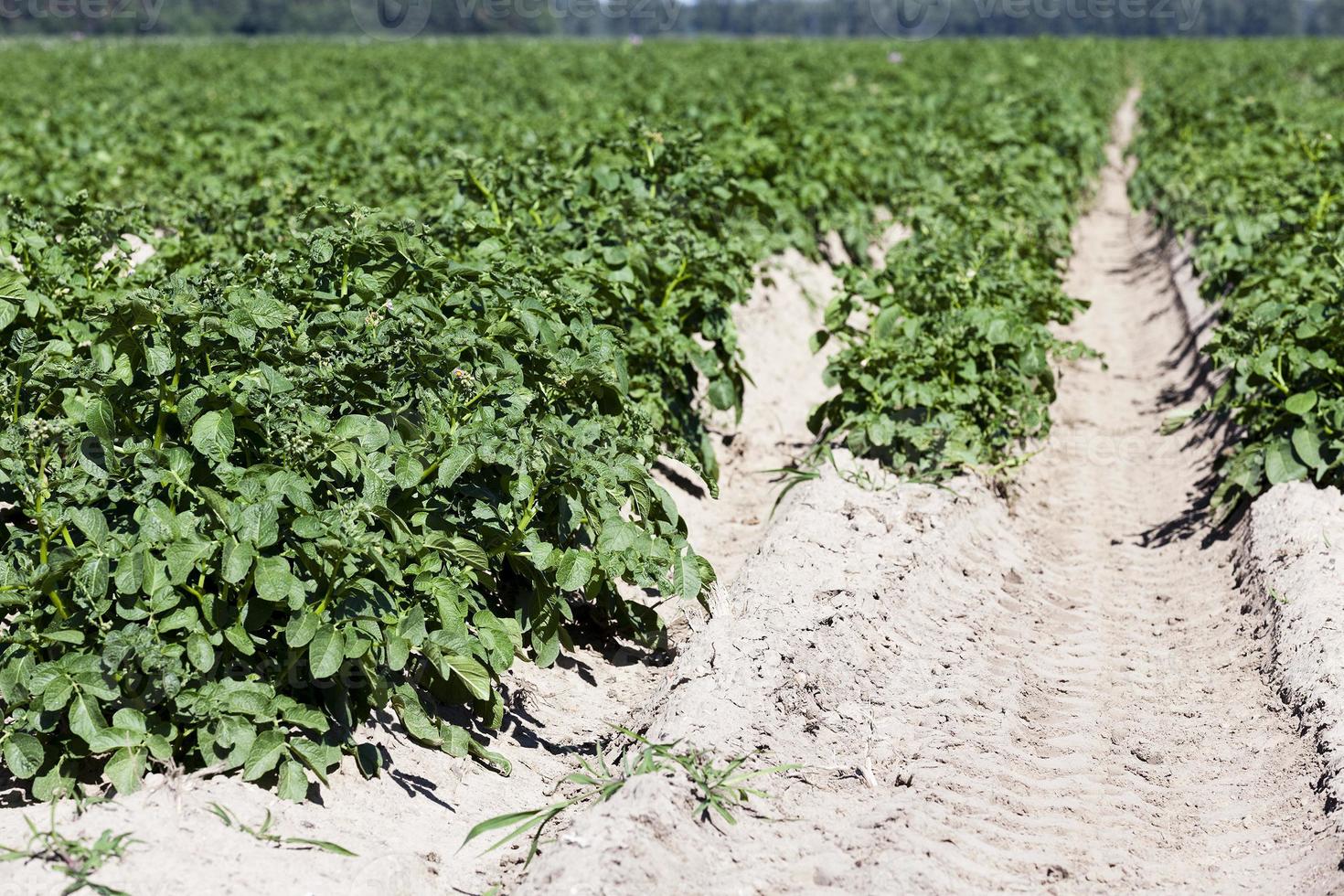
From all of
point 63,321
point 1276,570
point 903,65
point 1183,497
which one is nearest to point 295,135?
point 63,321

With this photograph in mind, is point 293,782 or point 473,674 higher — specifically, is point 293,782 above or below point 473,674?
below

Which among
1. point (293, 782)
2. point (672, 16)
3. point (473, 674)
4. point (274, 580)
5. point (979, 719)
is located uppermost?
point (274, 580)

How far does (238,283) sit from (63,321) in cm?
78

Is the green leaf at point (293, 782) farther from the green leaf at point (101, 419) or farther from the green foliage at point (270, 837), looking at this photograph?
the green leaf at point (101, 419)

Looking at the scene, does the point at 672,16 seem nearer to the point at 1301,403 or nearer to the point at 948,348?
the point at 948,348

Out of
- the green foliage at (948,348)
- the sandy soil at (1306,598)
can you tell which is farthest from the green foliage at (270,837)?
the green foliage at (948,348)

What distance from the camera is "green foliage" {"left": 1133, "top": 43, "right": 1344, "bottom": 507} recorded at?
555cm

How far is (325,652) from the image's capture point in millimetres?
3125

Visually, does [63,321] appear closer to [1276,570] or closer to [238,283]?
[238,283]

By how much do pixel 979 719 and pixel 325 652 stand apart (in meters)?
2.02

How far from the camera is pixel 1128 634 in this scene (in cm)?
492

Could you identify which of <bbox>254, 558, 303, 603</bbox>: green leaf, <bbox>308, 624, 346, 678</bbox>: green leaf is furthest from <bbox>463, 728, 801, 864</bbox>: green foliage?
<bbox>254, 558, 303, 603</bbox>: green leaf

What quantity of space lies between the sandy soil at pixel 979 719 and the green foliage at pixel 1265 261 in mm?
494

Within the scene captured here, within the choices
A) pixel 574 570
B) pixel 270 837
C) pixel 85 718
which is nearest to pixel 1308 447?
pixel 574 570
